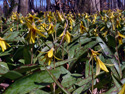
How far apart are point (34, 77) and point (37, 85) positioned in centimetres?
6

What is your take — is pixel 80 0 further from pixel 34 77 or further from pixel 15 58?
pixel 34 77

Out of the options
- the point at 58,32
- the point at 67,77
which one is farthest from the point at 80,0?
the point at 67,77

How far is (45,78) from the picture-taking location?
938 mm

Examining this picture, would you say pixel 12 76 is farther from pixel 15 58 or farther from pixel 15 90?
pixel 15 58

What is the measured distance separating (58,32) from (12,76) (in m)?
1.34

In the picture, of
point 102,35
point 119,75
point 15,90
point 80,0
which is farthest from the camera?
point 80,0

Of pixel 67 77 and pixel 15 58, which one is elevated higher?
pixel 15 58

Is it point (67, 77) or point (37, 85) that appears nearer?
point (37, 85)

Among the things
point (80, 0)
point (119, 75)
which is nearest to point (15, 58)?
point (119, 75)

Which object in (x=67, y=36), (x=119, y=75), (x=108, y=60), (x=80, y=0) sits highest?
(x=80, y=0)

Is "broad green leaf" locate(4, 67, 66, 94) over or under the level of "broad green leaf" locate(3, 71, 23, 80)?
under

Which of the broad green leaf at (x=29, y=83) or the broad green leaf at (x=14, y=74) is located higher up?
the broad green leaf at (x=14, y=74)

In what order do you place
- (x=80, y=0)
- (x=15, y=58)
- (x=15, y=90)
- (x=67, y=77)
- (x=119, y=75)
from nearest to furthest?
(x=15, y=90), (x=67, y=77), (x=119, y=75), (x=15, y=58), (x=80, y=0)

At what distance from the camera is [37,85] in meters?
0.90
